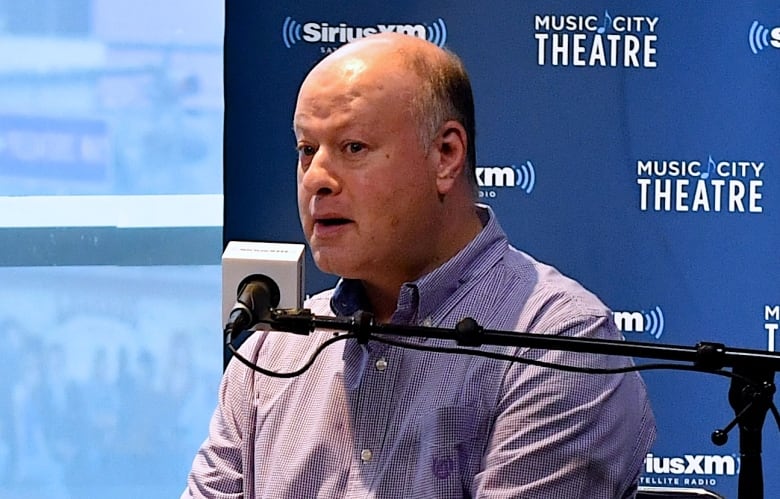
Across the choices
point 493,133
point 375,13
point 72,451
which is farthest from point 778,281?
point 72,451

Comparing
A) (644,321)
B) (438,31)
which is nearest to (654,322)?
(644,321)

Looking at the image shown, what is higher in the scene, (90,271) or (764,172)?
(764,172)

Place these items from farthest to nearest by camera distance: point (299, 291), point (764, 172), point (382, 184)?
point (764, 172), point (382, 184), point (299, 291)

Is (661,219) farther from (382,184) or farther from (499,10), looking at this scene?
(382,184)

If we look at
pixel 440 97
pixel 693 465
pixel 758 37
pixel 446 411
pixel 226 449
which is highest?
pixel 758 37

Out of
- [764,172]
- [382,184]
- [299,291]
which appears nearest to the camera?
[299,291]

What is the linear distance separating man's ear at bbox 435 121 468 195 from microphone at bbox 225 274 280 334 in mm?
511

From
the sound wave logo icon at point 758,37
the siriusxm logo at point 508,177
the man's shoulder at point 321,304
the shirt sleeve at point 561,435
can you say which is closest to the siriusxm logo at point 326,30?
the siriusxm logo at point 508,177

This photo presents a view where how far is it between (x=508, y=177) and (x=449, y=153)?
1.24m

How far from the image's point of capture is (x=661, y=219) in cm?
333

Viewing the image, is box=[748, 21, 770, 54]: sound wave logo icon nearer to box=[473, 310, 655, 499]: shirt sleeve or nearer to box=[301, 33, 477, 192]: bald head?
box=[301, 33, 477, 192]: bald head

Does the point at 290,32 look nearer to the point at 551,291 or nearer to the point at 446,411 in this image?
the point at 551,291

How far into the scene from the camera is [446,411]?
1.92 meters

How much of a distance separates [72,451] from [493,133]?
1456 mm
